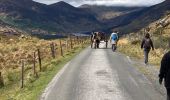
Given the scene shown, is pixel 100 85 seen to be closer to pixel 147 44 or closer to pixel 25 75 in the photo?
pixel 25 75

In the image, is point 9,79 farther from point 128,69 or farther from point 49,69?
point 128,69

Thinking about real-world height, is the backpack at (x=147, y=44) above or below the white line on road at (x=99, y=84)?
above

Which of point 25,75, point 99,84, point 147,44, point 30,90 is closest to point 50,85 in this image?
point 30,90

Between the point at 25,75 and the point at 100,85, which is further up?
the point at 100,85

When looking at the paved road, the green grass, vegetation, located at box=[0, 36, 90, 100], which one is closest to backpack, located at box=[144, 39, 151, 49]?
the paved road

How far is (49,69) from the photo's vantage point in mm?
27703

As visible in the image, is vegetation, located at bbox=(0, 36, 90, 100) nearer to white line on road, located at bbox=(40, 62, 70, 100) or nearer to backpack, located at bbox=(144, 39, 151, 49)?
white line on road, located at bbox=(40, 62, 70, 100)

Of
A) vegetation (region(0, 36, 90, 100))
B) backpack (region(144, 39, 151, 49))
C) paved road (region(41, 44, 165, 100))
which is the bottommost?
vegetation (region(0, 36, 90, 100))

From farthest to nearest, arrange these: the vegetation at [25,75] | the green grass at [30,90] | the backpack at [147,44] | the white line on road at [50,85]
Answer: the backpack at [147,44] < the vegetation at [25,75] < the green grass at [30,90] < the white line on road at [50,85]

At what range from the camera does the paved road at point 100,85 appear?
17.1 metres

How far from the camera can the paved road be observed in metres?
17.1

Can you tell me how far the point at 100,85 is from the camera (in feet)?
64.7

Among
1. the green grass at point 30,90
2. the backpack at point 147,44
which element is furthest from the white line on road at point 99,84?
the backpack at point 147,44

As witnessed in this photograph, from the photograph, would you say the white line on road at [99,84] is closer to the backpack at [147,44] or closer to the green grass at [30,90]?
the green grass at [30,90]
